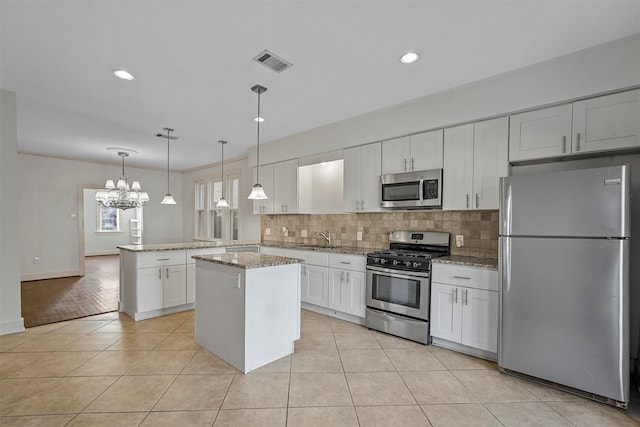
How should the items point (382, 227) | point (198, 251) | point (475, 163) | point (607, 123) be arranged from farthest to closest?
point (198, 251) → point (382, 227) → point (475, 163) → point (607, 123)

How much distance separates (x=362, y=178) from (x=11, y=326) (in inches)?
171

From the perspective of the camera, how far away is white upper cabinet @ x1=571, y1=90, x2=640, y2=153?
219cm

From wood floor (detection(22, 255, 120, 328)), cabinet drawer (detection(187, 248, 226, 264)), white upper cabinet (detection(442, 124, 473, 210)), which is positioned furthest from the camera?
cabinet drawer (detection(187, 248, 226, 264))

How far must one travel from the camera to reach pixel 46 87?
3.00m

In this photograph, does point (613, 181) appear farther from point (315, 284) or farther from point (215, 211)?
point (215, 211)

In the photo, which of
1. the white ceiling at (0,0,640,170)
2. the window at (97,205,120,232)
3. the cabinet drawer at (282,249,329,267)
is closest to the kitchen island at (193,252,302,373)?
the cabinet drawer at (282,249,329,267)

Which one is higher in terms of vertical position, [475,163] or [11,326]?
[475,163]

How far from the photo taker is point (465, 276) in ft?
9.23

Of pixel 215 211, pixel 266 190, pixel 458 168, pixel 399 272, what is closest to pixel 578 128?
pixel 458 168

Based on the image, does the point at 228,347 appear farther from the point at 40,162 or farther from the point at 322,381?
the point at 40,162

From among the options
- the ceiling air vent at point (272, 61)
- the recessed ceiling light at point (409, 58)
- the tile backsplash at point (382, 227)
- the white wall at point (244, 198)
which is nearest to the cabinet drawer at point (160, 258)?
the tile backsplash at point (382, 227)

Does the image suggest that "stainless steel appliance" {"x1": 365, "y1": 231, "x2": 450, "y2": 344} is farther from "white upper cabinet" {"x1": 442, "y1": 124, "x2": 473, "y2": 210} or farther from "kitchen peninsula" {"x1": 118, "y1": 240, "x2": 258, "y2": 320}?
"kitchen peninsula" {"x1": 118, "y1": 240, "x2": 258, "y2": 320}

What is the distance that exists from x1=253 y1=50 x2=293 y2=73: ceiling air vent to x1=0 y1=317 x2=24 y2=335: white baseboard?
152 inches

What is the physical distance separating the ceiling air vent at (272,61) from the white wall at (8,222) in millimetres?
2898
